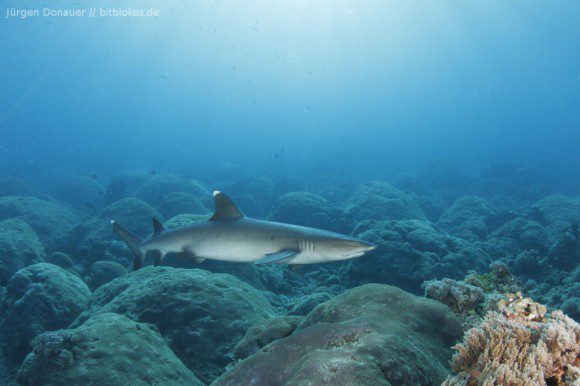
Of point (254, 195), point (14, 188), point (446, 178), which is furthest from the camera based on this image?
point (446, 178)

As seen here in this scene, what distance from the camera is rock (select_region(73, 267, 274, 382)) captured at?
6.00 meters

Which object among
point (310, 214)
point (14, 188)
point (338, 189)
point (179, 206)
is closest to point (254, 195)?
point (338, 189)

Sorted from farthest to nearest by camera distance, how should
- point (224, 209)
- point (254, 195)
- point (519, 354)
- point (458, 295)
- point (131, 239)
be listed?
point (254, 195) < point (131, 239) < point (224, 209) < point (458, 295) < point (519, 354)

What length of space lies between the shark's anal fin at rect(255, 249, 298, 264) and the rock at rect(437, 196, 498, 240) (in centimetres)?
1470

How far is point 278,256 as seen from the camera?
15.8 ft

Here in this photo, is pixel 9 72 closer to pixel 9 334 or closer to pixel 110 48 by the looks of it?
pixel 110 48

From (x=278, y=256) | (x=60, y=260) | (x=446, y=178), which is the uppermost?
(x=446, y=178)

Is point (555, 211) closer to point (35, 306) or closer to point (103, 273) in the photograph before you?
point (103, 273)

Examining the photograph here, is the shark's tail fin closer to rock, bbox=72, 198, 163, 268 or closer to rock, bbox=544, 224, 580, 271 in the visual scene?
rock, bbox=72, 198, 163, 268

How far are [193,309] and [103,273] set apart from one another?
6.84 metres

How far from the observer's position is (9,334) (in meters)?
7.34

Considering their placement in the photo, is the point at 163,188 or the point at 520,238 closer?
the point at 520,238

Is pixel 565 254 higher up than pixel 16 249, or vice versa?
pixel 565 254

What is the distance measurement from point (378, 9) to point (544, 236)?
11146 centimetres
